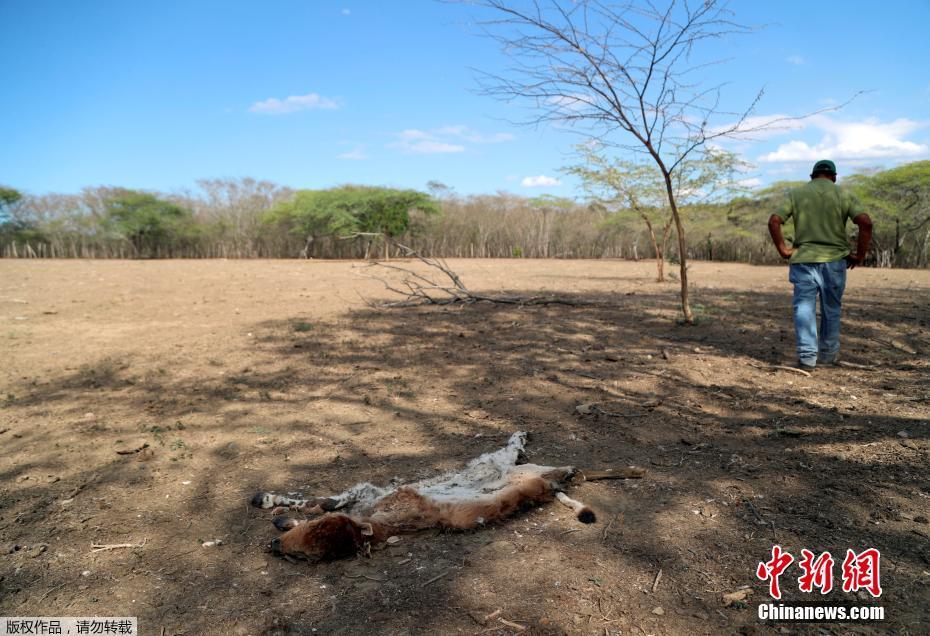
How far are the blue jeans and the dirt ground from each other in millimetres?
250

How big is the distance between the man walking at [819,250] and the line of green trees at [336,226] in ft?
82.2

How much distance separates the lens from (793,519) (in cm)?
240

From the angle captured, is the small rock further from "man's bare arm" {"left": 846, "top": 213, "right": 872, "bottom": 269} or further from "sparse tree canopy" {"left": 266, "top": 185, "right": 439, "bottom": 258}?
"sparse tree canopy" {"left": 266, "top": 185, "right": 439, "bottom": 258}

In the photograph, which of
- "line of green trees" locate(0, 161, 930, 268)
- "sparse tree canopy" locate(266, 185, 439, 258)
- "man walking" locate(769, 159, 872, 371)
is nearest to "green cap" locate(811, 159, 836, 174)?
"man walking" locate(769, 159, 872, 371)

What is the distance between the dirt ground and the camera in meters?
1.99

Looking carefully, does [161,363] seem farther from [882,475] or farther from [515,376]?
[882,475]

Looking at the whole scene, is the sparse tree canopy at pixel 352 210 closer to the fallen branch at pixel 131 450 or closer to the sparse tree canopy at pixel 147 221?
the sparse tree canopy at pixel 147 221

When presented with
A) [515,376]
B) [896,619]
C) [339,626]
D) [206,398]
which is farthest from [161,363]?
[896,619]

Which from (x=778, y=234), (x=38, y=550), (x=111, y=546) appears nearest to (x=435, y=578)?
(x=111, y=546)

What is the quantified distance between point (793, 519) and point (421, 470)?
190 centimetres

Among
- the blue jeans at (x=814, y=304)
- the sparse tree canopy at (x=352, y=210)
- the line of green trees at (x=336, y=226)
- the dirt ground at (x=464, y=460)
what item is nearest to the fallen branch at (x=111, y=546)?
the dirt ground at (x=464, y=460)

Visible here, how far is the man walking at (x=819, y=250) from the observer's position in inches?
183

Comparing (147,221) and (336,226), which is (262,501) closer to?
(336,226)

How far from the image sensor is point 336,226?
36469mm
